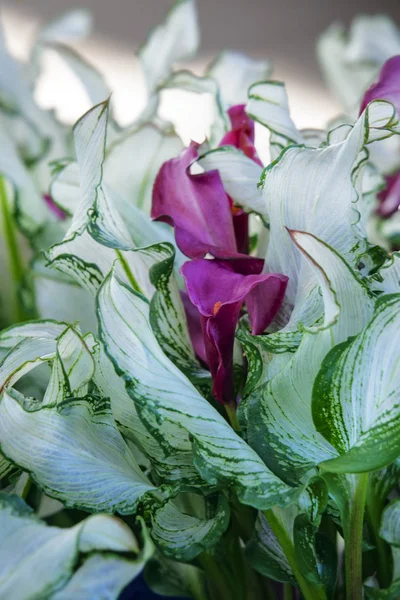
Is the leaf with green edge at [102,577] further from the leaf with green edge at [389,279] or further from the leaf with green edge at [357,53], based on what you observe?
the leaf with green edge at [357,53]

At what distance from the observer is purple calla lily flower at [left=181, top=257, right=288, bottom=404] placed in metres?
0.19

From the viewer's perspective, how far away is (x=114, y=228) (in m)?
0.21

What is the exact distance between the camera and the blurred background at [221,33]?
0.73m

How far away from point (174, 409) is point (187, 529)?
43mm

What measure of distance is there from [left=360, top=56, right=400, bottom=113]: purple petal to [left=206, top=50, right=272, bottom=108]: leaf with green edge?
14 centimetres

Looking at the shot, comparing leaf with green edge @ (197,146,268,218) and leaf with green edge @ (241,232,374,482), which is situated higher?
leaf with green edge @ (197,146,268,218)

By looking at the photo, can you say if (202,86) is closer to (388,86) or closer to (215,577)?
(388,86)

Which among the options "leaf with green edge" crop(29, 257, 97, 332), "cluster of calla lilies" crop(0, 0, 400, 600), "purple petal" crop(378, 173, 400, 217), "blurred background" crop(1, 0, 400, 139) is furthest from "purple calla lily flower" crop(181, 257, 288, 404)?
"blurred background" crop(1, 0, 400, 139)

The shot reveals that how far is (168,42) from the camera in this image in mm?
387

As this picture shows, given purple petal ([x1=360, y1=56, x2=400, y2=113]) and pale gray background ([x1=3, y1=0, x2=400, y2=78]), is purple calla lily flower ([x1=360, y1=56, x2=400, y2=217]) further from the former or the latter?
pale gray background ([x1=3, y1=0, x2=400, y2=78])

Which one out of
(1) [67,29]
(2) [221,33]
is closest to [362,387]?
(1) [67,29]

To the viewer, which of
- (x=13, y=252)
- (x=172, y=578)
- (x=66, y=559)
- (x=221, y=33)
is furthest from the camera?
(x=221, y=33)

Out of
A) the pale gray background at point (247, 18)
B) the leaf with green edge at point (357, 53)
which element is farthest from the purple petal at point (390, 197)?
the pale gray background at point (247, 18)

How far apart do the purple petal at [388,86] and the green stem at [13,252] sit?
196mm
